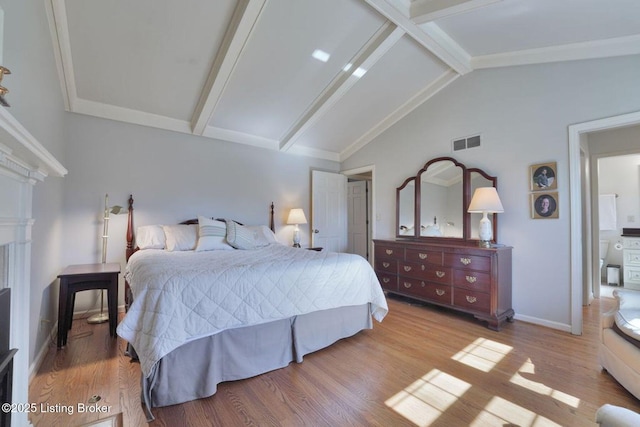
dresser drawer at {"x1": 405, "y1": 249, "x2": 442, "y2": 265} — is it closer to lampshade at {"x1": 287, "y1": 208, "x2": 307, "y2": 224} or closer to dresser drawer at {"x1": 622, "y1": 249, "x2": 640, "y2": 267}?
lampshade at {"x1": 287, "y1": 208, "x2": 307, "y2": 224}

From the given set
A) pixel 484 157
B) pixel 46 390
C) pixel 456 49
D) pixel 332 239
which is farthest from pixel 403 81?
pixel 46 390

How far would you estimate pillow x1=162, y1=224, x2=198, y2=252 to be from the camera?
326cm

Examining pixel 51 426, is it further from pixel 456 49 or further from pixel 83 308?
pixel 456 49

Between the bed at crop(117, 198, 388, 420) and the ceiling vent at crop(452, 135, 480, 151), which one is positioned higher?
the ceiling vent at crop(452, 135, 480, 151)

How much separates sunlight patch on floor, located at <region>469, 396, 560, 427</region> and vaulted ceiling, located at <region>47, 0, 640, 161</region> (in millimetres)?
2917

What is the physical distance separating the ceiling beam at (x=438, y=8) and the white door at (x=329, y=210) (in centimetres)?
282

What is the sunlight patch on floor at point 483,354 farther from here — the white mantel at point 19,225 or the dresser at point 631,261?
the dresser at point 631,261

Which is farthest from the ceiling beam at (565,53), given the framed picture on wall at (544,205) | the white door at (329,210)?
the white door at (329,210)

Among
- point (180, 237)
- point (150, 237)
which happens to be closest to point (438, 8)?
point (180, 237)

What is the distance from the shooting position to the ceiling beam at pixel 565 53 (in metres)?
2.55

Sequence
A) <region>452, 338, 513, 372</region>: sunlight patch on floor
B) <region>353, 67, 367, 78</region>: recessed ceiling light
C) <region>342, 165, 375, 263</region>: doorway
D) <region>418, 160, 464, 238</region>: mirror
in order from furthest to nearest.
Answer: <region>342, 165, 375, 263</region>: doorway < <region>418, 160, 464, 238</region>: mirror < <region>353, 67, 367, 78</region>: recessed ceiling light < <region>452, 338, 513, 372</region>: sunlight patch on floor

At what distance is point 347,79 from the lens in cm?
337

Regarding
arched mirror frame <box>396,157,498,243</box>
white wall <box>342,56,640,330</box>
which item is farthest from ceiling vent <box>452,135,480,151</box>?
arched mirror frame <box>396,157,498,243</box>

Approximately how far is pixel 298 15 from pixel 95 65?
2024 mm
